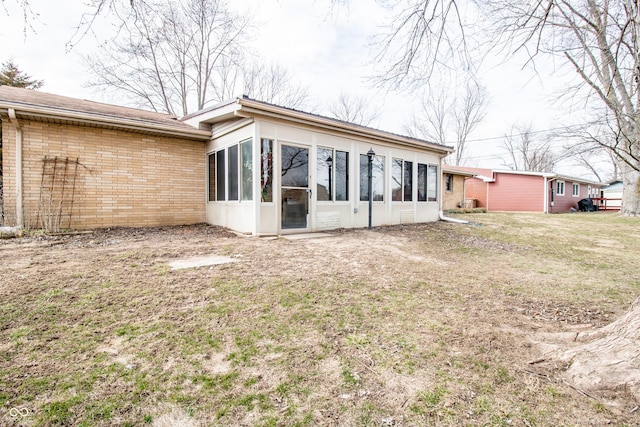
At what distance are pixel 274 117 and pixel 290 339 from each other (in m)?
5.59

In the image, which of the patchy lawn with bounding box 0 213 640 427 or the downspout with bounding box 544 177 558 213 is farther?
the downspout with bounding box 544 177 558 213

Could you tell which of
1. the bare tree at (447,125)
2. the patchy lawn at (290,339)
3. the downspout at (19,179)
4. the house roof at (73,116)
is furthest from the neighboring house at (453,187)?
the downspout at (19,179)

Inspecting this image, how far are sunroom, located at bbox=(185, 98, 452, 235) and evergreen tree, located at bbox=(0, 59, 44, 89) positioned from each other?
46.6ft

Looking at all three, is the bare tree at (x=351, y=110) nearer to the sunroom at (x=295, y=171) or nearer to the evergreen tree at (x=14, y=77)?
the sunroom at (x=295, y=171)

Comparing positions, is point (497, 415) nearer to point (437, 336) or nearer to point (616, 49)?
point (437, 336)

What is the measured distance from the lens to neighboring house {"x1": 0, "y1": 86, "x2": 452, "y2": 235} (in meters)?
6.42

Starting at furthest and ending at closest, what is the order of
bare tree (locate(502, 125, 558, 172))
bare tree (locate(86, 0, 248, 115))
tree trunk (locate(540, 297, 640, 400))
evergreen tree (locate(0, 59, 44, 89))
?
bare tree (locate(502, 125, 558, 172)) < evergreen tree (locate(0, 59, 44, 89)) < bare tree (locate(86, 0, 248, 115)) < tree trunk (locate(540, 297, 640, 400))

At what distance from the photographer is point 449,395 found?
175 cm

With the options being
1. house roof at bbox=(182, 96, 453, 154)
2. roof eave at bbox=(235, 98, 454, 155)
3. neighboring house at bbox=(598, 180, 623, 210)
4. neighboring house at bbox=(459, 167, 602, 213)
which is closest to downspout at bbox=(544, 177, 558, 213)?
neighboring house at bbox=(459, 167, 602, 213)

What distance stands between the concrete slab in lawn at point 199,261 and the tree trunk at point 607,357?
395cm

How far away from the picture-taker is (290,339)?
93.0 inches

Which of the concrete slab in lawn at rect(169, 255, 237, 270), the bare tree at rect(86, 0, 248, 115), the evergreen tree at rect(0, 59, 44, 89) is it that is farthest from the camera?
the evergreen tree at rect(0, 59, 44, 89)

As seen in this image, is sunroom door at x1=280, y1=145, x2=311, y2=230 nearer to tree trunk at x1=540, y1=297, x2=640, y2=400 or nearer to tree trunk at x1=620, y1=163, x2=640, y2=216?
tree trunk at x1=540, y1=297, x2=640, y2=400

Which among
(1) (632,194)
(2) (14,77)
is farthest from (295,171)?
(2) (14,77)
